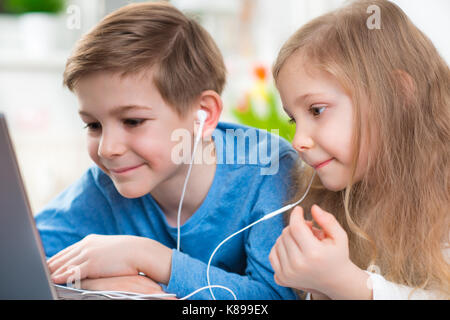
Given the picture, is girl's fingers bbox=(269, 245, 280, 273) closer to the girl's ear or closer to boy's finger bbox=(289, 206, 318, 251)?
boy's finger bbox=(289, 206, 318, 251)

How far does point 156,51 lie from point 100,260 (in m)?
0.39

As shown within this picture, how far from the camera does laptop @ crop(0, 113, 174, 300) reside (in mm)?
535

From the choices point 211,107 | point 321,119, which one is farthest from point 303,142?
point 211,107

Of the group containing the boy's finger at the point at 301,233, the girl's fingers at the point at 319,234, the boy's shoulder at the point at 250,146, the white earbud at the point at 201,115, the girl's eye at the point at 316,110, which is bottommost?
the girl's fingers at the point at 319,234

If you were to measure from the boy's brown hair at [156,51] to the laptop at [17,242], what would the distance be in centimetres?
37

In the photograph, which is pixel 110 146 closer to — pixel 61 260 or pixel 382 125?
pixel 61 260

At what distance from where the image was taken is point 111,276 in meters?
0.80

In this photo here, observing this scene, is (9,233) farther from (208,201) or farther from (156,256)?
(208,201)

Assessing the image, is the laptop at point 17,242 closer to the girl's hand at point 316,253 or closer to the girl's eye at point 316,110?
the girl's hand at point 316,253

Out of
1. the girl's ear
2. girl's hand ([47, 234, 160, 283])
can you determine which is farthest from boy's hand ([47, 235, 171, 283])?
the girl's ear

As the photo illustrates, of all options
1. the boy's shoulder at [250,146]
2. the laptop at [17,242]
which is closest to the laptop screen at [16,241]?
the laptop at [17,242]

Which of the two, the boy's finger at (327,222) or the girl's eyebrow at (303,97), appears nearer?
the boy's finger at (327,222)

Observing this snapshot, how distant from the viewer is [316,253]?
0.64 meters

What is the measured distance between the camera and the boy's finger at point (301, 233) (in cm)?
65
